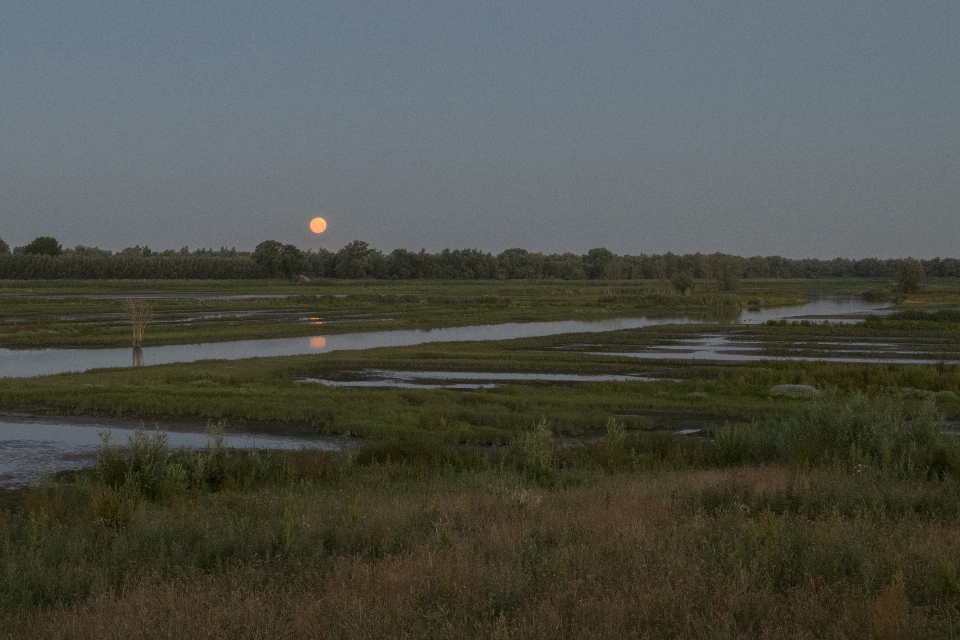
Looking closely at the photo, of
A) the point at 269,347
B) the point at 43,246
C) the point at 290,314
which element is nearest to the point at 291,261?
the point at 43,246

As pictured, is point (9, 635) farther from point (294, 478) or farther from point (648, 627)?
point (294, 478)

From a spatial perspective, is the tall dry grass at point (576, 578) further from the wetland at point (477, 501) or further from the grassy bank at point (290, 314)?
the grassy bank at point (290, 314)

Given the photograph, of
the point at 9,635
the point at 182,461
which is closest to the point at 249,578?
the point at 9,635

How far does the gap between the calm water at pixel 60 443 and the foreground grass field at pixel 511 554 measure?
3.22m

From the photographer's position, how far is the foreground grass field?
5980mm

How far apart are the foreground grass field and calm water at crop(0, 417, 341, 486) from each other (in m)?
3.22

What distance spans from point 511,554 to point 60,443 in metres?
15.7

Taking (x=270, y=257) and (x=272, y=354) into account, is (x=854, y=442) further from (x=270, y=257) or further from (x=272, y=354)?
(x=270, y=257)

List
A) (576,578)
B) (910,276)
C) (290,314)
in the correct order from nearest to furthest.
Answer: (576,578), (290,314), (910,276)

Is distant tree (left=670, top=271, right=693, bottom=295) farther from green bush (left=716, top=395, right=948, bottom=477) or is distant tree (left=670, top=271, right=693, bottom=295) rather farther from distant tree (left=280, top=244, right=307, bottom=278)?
green bush (left=716, top=395, right=948, bottom=477)

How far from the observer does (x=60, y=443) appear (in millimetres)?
19422

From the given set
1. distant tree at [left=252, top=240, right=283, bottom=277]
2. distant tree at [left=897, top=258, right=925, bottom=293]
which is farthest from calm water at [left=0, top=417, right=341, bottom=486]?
distant tree at [left=252, top=240, right=283, bottom=277]

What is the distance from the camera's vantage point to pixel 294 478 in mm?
14234

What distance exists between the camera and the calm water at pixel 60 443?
16.8m
